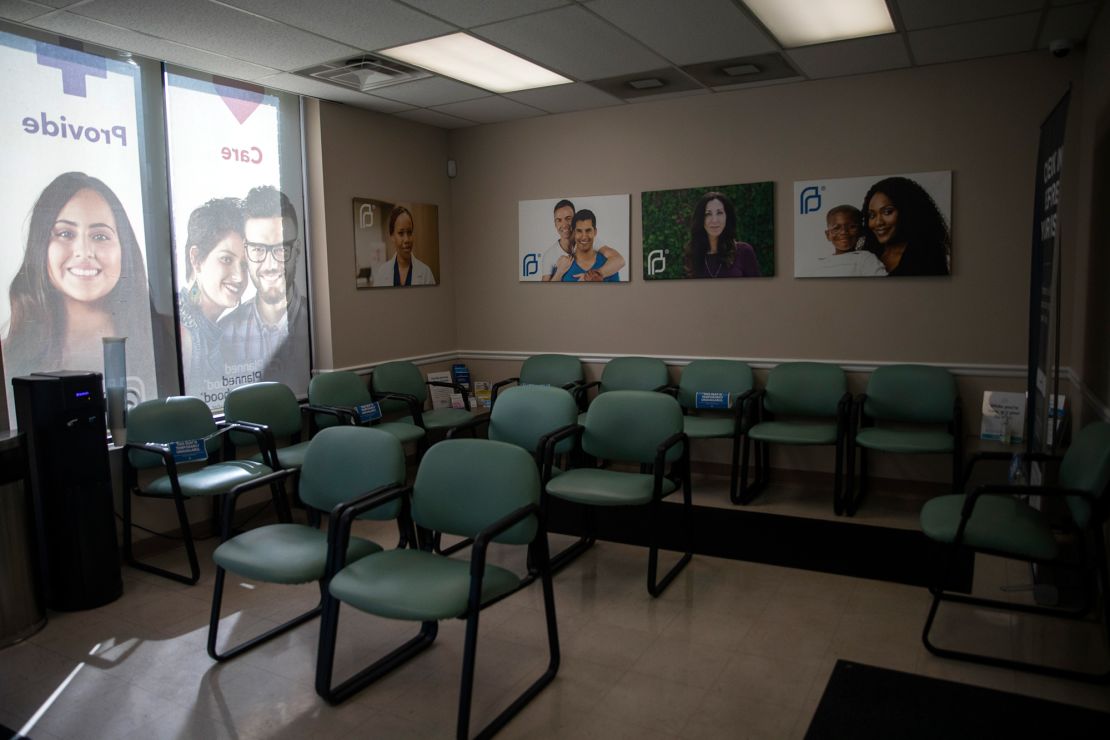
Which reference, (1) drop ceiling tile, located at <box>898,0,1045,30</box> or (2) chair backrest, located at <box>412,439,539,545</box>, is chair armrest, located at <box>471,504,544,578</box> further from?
(1) drop ceiling tile, located at <box>898,0,1045,30</box>

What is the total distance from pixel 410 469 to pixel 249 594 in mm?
2308

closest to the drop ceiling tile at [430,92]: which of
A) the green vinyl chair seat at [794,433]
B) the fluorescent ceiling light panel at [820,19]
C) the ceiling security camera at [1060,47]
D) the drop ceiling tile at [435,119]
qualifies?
the drop ceiling tile at [435,119]

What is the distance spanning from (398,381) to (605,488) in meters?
2.49

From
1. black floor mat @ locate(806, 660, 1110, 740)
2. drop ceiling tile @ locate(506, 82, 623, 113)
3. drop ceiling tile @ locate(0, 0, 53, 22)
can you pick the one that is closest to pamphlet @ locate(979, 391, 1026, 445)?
black floor mat @ locate(806, 660, 1110, 740)

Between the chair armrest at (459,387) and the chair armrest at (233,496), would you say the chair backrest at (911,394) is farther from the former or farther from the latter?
the chair armrest at (233,496)

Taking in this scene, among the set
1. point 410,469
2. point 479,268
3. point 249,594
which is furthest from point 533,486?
point 479,268

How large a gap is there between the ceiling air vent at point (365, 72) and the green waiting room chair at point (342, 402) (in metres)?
1.89

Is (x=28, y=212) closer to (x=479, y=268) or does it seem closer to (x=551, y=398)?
(x=551, y=398)

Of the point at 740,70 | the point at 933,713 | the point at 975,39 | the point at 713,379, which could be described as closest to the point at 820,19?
the point at 740,70

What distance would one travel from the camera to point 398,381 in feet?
19.3

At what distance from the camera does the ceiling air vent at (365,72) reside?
182 inches

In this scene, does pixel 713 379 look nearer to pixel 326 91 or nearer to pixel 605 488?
pixel 605 488

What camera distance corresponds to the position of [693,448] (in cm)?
591

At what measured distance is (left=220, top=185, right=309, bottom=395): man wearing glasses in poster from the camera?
515 cm
